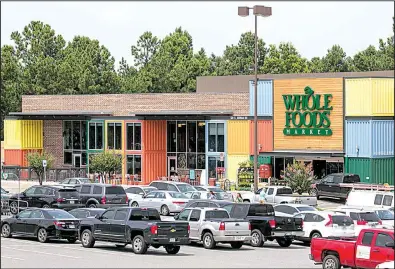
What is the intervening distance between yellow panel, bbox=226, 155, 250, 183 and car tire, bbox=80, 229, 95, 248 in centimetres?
3491

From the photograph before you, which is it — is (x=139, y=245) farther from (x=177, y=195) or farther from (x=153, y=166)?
(x=153, y=166)

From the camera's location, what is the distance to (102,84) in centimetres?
11700

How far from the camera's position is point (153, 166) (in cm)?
7781

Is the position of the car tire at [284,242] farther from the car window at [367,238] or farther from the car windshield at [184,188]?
the car windshield at [184,188]

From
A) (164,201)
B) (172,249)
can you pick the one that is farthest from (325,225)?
(164,201)

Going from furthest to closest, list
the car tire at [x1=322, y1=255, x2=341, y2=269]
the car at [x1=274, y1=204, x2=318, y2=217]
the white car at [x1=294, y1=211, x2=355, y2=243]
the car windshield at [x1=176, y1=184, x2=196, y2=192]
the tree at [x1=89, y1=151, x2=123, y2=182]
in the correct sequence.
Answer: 1. the tree at [x1=89, y1=151, x2=123, y2=182]
2. the car windshield at [x1=176, y1=184, x2=196, y2=192]
3. the car at [x1=274, y1=204, x2=318, y2=217]
4. the white car at [x1=294, y1=211, x2=355, y2=243]
5. the car tire at [x1=322, y1=255, x2=341, y2=269]

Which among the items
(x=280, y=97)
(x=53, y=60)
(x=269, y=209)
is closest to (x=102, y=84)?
(x=53, y=60)

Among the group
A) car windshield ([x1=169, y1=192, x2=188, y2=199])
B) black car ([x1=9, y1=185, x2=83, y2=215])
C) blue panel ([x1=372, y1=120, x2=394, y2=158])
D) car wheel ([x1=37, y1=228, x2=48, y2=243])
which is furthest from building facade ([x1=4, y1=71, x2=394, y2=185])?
car wheel ([x1=37, y1=228, x2=48, y2=243])

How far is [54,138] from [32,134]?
73.9 inches

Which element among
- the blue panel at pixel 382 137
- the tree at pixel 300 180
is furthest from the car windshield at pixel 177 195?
the blue panel at pixel 382 137

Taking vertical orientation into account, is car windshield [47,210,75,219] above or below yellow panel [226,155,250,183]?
below

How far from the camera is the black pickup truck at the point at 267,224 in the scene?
38188mm

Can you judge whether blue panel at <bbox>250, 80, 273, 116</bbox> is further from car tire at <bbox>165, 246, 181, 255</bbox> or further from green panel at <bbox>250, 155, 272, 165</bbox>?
car tire at <bbox>165, 246, 181, 255</bbox>

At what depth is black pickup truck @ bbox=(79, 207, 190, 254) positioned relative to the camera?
3375 cm
